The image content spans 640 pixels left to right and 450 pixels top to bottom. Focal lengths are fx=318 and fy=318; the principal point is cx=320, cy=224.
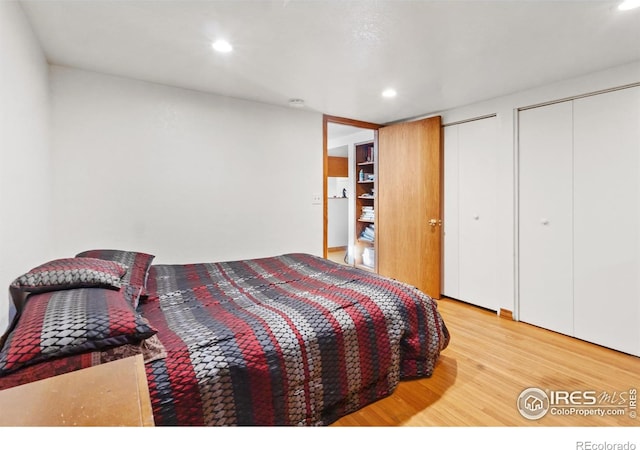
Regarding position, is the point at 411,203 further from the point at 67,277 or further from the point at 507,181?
the point at 67,277

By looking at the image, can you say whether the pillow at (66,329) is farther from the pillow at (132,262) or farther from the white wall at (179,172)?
the white wall at (179,172)

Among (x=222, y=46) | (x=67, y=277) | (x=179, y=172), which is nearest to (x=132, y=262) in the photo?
(x=67, y=277)

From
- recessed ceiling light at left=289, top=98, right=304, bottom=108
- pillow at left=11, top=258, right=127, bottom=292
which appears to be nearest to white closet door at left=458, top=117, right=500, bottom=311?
recessed ceiling light at left=289, top=98, right=304, bottom=108

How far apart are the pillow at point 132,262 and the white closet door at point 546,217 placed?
3.33 m

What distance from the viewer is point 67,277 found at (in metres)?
1.47

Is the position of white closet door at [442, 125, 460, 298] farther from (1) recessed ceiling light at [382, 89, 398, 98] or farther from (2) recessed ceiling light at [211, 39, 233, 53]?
(2) recessed ceiling light at [211, 39, 233, 53]

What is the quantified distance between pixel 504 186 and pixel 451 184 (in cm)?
65

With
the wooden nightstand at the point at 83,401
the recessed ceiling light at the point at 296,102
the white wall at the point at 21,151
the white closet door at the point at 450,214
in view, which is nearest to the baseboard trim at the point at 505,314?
the white closet door at the point at 450,214

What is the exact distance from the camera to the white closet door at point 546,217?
283 centimetres

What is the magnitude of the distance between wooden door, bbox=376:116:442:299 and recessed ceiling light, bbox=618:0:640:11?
2028 millimetres

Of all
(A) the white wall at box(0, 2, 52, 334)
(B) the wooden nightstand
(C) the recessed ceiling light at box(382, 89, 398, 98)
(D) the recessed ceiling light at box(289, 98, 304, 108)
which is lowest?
(B) the wooden nightstand

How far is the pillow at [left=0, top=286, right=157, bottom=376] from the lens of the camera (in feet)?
3.28

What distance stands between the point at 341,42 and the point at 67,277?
2066 mm

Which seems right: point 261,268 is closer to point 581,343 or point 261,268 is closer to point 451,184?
point 451,184
